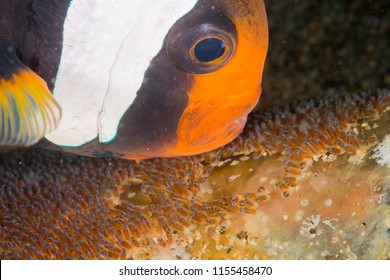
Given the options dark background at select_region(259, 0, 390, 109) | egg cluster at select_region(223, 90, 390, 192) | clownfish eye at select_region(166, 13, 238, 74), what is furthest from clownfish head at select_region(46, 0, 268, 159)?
dark background at select_region(259, 0, 390, 109)

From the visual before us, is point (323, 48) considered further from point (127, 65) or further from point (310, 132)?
point (127, 65)

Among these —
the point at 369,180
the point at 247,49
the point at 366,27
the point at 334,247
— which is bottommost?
the point at 334,247

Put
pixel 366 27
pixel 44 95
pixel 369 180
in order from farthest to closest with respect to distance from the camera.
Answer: pixel 366 27 < pixel 369 180 < pixel 44 95

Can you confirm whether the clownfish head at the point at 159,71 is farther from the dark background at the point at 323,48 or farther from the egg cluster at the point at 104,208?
the dark background at the point at 323,48

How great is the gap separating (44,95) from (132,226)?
0.48 m

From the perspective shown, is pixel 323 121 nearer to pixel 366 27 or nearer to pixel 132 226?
pixel 366 27

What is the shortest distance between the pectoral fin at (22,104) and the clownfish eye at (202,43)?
33cm

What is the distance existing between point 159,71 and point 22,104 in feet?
1.15

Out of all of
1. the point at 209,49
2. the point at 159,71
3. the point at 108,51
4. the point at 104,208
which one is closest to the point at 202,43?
the point at 209,49

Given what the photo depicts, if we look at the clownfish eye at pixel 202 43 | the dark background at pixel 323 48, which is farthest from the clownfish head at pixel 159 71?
the dark background at pixel 323 48

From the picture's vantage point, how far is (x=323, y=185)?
1.49 m

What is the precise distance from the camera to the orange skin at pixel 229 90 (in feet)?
4.20
